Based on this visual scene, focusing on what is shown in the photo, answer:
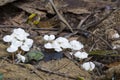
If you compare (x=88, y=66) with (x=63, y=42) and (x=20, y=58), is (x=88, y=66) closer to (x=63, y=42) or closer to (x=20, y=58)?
(x=63, y=42)

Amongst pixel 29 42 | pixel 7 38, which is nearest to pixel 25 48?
pixel 29 42

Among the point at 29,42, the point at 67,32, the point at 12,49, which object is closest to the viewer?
the point at 12,49

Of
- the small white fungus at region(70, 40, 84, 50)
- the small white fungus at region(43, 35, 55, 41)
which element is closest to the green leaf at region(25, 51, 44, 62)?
the small white fungus at region(43, 35, 55, 41)

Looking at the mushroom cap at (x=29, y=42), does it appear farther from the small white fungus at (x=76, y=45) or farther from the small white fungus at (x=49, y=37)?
the small white fungus at (x=76, y=45)

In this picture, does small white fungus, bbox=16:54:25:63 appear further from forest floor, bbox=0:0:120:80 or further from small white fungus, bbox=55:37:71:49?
small white fungus, bbox=55:37:71:49

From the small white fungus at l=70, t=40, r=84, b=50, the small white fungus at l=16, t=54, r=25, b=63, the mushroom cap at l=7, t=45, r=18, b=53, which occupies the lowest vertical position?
the small white fungus at l=70, t=40, r=84, b=50

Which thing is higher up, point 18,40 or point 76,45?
point 18,40

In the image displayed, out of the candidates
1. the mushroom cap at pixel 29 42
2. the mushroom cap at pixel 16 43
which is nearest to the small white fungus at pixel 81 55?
the mushroom cap at pixel 29 42
